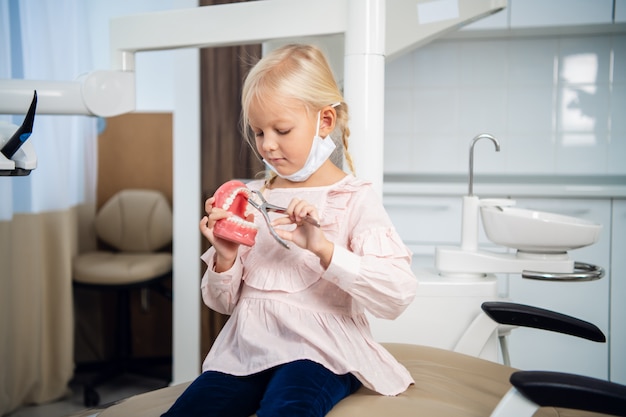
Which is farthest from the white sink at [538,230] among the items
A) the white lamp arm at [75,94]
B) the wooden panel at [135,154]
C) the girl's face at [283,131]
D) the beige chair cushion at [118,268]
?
the wooden panel at [135,154]

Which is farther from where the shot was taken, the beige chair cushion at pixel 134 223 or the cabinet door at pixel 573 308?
the beige chair cushion at pixel 134 223

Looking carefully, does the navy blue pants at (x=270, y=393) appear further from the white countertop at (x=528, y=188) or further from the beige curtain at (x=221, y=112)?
the white countertop at (x=528, y=188)

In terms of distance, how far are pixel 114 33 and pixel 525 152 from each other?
2.01 m

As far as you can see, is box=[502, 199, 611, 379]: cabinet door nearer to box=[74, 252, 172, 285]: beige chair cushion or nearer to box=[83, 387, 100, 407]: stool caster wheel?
box=[74, 252, 172, 285]: beige chair cushion

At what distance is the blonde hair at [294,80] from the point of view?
1088 mm

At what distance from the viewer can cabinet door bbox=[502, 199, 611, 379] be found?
96.3 inches

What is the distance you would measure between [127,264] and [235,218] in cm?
192

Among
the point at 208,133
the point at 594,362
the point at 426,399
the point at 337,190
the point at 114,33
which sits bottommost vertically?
the point at 594,362

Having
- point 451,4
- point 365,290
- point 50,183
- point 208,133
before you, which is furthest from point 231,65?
point 365,290

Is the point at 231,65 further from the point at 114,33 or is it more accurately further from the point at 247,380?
the point at 247,380

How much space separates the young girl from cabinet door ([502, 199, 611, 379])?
153cm

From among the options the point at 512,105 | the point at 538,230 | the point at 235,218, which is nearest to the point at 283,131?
the point at 235,218

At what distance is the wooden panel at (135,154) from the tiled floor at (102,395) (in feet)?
2.90

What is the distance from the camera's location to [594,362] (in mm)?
2447
